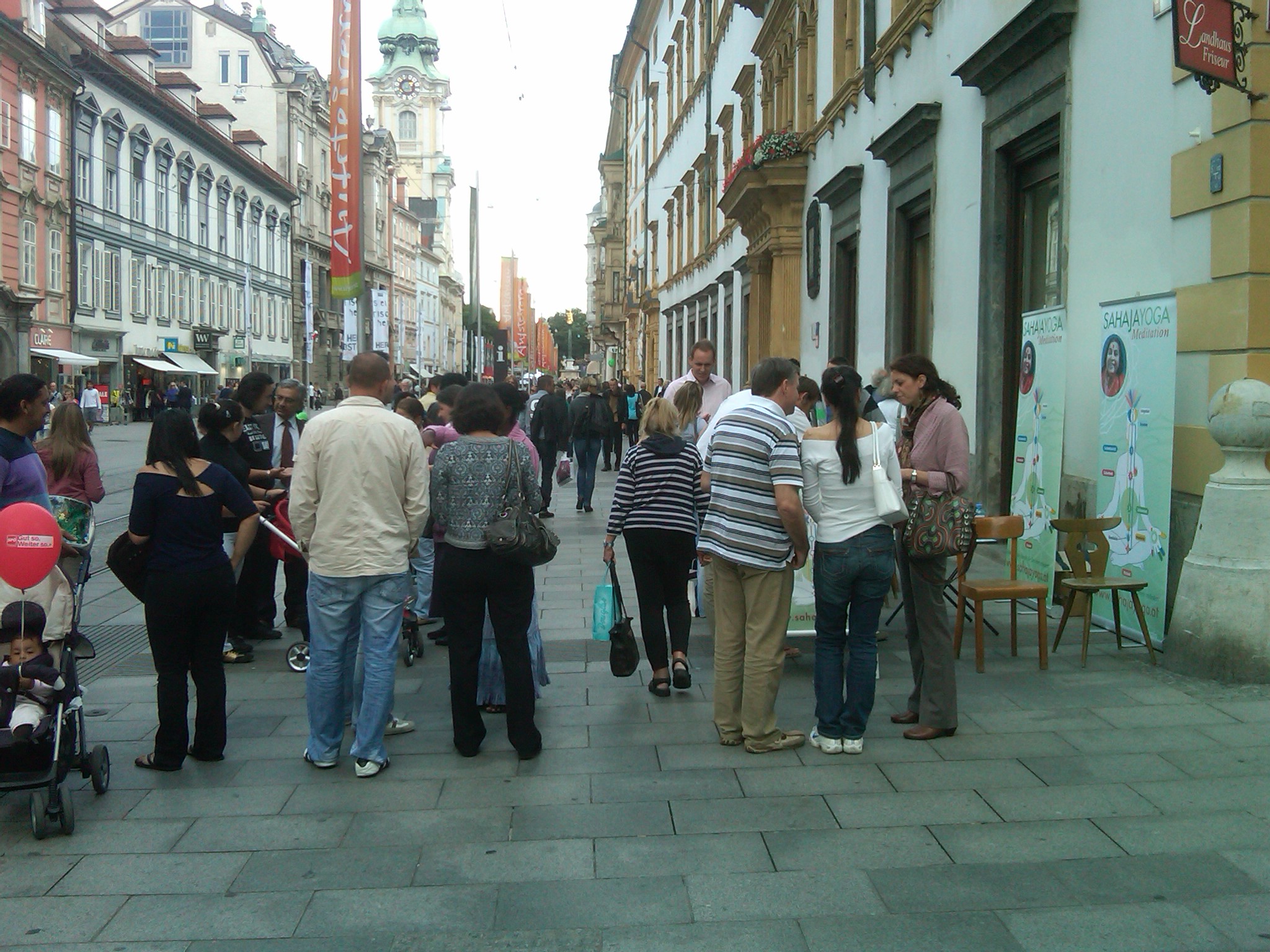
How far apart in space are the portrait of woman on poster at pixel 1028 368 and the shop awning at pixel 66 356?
3650 centimetres

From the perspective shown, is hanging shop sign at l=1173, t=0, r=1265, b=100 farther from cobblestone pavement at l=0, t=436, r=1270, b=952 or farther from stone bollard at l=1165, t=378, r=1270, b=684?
cobblestone pavement at l=0, t=436, r=1270, b=952

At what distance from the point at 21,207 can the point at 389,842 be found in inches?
1554

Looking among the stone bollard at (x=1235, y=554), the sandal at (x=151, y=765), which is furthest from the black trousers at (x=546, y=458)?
the sandal at (x=151, y=765)

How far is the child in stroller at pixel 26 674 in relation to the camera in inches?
185

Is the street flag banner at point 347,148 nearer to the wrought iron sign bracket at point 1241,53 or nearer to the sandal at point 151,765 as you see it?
the sandal at point 151,765

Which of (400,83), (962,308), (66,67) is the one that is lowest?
(962,308)

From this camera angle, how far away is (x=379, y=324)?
3631 centimetres

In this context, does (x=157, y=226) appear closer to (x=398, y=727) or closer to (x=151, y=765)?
(x=398, y=727)

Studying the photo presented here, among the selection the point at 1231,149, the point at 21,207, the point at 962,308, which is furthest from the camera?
the point at 21,207

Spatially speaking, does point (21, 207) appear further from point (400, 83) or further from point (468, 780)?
point (400, 83)

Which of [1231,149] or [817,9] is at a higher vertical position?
[817,9]

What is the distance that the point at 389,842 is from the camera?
469cm

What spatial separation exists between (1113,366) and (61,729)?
258 inches

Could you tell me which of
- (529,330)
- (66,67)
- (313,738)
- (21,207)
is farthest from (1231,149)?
(529,330)
